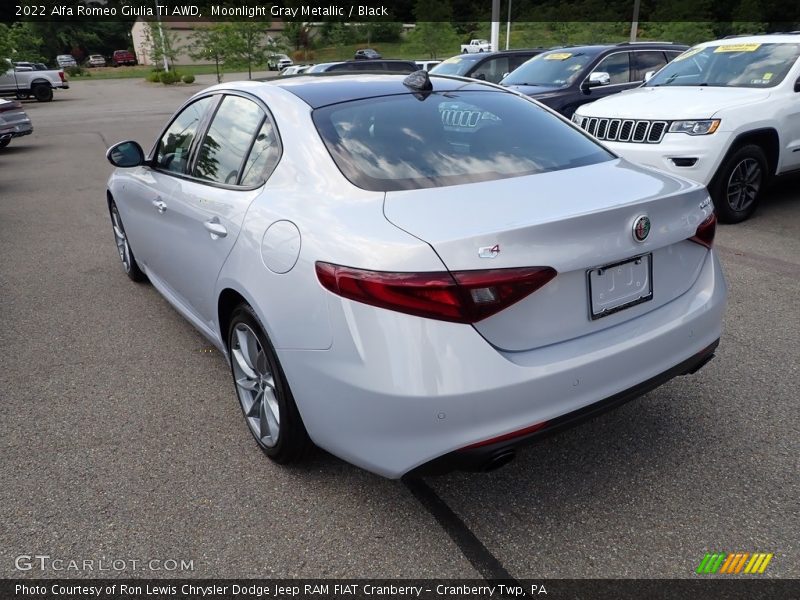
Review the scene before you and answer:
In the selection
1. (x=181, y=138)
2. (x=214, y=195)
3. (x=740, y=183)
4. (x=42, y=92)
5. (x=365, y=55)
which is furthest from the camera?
(x=365, y=55)

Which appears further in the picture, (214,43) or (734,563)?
(214,43)

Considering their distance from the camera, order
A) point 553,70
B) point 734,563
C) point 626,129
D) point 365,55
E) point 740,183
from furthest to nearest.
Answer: point 365,55 < point 553,70 < point 626,129 < point 740,183 < point 734,563

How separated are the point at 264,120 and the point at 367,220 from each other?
41.5 inches

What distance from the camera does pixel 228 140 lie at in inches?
128

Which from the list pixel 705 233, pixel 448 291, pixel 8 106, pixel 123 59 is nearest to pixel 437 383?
pixel 448 291

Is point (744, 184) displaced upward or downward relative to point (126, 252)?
upward

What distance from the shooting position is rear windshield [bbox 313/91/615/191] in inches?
100

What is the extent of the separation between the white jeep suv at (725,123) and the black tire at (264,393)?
4917 mm

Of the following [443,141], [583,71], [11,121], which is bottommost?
[11,121]

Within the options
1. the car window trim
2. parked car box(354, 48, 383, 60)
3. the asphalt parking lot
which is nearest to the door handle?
the car window trim

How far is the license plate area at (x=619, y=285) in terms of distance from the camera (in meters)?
2.27

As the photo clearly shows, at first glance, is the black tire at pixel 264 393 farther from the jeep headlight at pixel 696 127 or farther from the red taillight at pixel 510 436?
the jeep headlight at pixel 696 127

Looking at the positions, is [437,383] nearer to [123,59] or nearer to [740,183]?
[740,183]

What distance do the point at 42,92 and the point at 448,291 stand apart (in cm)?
3435
